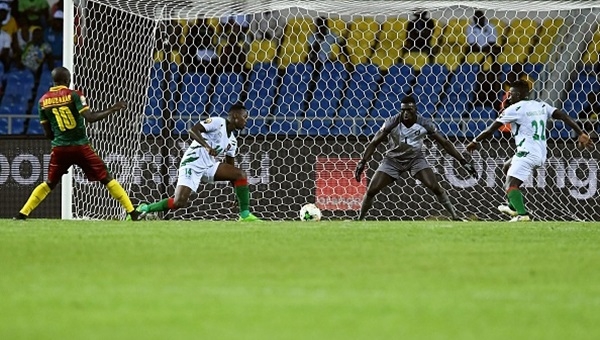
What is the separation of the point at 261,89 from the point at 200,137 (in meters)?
5.12

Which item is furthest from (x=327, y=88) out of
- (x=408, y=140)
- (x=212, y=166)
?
(x=212, y=166)

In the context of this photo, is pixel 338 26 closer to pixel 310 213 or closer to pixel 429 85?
pixel 429 85

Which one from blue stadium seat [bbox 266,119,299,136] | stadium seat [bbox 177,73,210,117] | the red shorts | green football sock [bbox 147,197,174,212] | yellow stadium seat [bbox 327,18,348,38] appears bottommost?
green football sock [bbox 147,197,174,212]

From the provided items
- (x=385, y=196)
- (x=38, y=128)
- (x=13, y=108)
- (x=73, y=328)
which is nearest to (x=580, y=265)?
(x=73, y=328)

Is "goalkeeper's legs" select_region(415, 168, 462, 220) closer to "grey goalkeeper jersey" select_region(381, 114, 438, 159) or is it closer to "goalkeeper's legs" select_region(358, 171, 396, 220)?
"grey goalkeeper jersey" select_region(381, 114, 438, 159)

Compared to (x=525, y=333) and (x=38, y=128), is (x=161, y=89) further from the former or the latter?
(x=525, y=333)

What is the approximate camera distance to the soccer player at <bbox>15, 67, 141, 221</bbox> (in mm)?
12312

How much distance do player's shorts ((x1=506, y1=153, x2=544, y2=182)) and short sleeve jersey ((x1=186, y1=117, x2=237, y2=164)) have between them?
3.15 m

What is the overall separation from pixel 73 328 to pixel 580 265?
12.1 ft

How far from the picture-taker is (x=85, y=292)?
5.30 meters

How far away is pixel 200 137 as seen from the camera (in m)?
13.2

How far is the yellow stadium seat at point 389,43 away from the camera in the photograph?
1836 cm

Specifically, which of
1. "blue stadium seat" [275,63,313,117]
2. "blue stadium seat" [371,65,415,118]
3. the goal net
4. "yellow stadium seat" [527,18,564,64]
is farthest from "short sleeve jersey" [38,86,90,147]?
"yellow stadium seat" [527,18,564,64]

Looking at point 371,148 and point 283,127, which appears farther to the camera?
point 283,127
